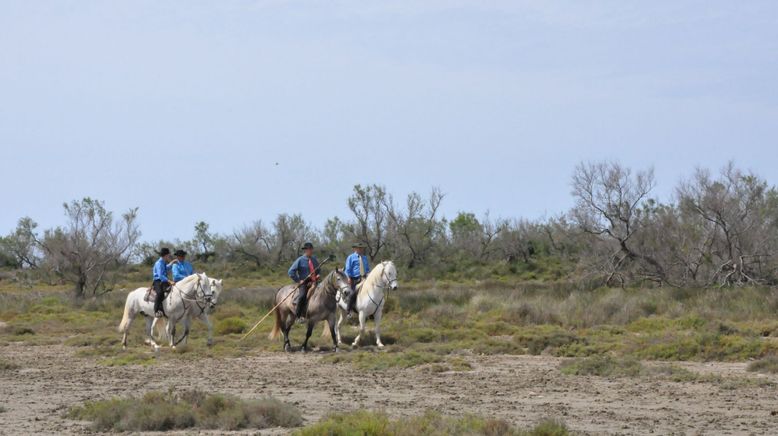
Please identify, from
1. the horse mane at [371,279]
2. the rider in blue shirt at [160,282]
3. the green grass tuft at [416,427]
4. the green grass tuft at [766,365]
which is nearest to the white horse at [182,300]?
the rider in blue shirt at [160,282]

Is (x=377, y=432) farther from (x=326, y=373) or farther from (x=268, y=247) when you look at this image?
(x=268, y=247)

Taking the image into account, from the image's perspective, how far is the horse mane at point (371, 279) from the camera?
23.2 metres

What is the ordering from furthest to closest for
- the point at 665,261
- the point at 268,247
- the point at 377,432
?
1. the point at 268,247
2. the point at 665,261
3. the point at 377,432

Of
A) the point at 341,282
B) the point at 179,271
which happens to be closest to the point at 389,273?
the point at 341,282

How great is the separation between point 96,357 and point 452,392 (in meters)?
10.0

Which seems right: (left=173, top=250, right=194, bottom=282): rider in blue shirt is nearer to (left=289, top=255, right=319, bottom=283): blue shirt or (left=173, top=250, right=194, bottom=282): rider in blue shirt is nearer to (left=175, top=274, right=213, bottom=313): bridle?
(left=175, top=274, right=213, bottom=313): bridle

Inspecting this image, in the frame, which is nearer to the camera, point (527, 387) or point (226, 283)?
point (527, 387)

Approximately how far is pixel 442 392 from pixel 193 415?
14.2ft

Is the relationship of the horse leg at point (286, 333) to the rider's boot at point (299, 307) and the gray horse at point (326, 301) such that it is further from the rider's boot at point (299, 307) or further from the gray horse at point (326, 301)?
the rider's boot at point (299, 307)

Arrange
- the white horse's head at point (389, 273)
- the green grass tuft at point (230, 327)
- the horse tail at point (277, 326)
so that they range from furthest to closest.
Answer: the green grass tuft at point (230, 327)
the horse tail at point (277, 326)
the white horse's head at point (389, 273)

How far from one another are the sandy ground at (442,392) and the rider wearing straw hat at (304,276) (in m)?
1.80

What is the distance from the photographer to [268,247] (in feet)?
246

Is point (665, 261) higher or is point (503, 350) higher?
point (665, 261)

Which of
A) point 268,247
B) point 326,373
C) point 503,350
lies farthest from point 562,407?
point 268,247
